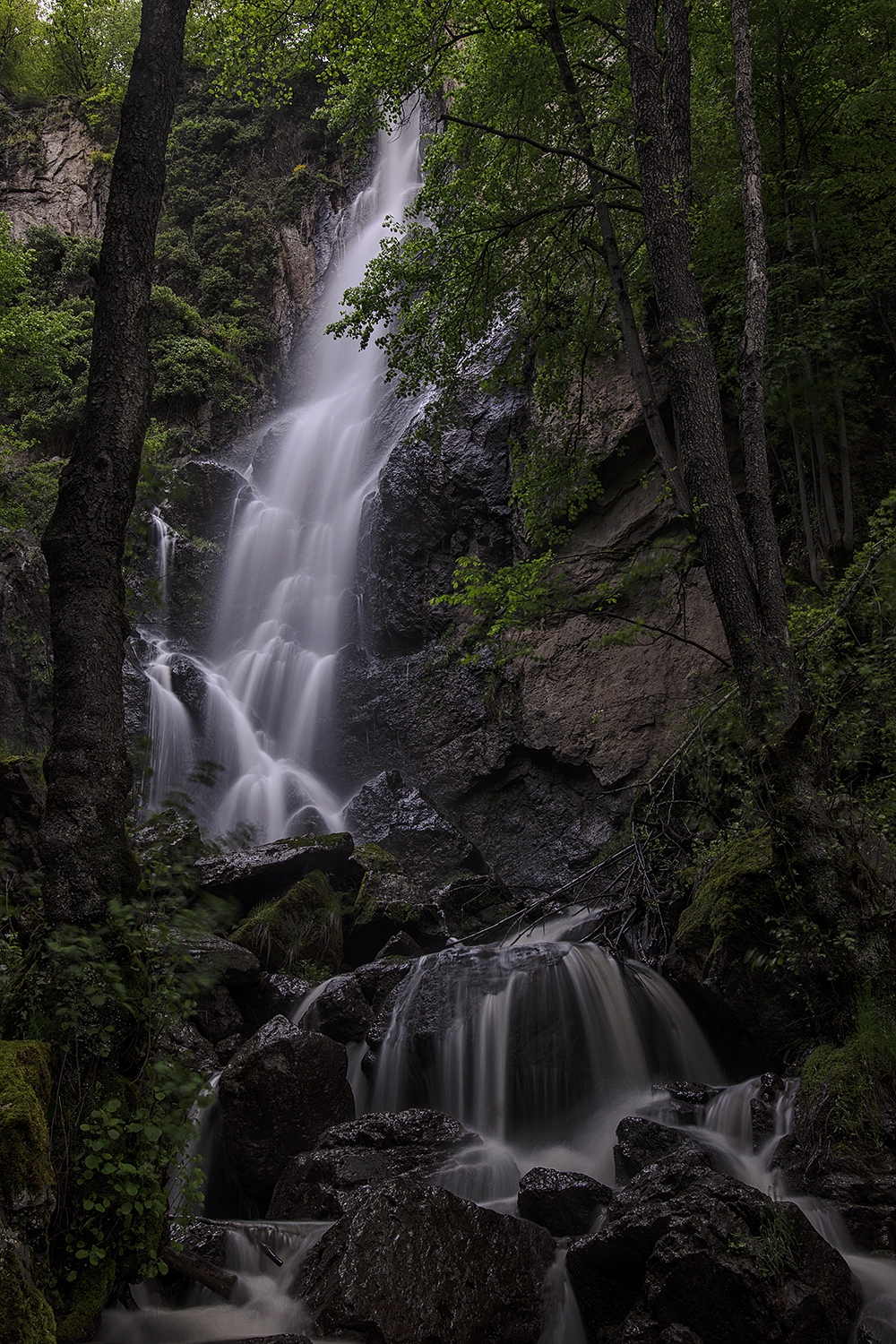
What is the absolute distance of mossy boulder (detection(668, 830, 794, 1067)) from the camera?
5797mm

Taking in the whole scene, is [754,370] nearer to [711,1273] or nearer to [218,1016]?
[711,1273]

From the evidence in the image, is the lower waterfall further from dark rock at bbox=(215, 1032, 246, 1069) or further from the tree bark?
the tree bark

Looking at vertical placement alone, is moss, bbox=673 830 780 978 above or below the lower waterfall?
above

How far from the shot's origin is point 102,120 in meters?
28.1

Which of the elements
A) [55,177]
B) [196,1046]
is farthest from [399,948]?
[55,177]

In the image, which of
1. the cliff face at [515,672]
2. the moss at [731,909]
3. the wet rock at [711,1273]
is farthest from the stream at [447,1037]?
the cliff face at [515,672]

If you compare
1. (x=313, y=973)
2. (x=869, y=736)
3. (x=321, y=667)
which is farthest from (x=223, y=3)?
(x=321, y=667)

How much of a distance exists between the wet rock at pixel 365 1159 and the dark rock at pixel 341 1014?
1.69m

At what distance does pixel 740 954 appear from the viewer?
236 inches

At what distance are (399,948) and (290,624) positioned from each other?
33.5 ft

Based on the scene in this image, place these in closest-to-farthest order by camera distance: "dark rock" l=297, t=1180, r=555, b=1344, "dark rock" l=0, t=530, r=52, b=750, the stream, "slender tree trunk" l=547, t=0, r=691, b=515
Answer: "dark rock" l=297, t=1180, r=555, b=1344 < the stream < "slender tree trunk" l=547, t=0, r=691, b=515 < "dark rock" l=0, t=530, r=52, b=750

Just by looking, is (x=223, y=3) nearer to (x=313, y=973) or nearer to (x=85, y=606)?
(x=85, y=606)

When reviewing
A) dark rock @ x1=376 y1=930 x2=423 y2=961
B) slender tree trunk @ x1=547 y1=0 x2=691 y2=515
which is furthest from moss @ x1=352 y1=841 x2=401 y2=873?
slender tree trunk @ x1=547 y1=0 x2=691 y2=515

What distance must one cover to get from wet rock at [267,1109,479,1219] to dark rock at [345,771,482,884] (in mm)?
6324
